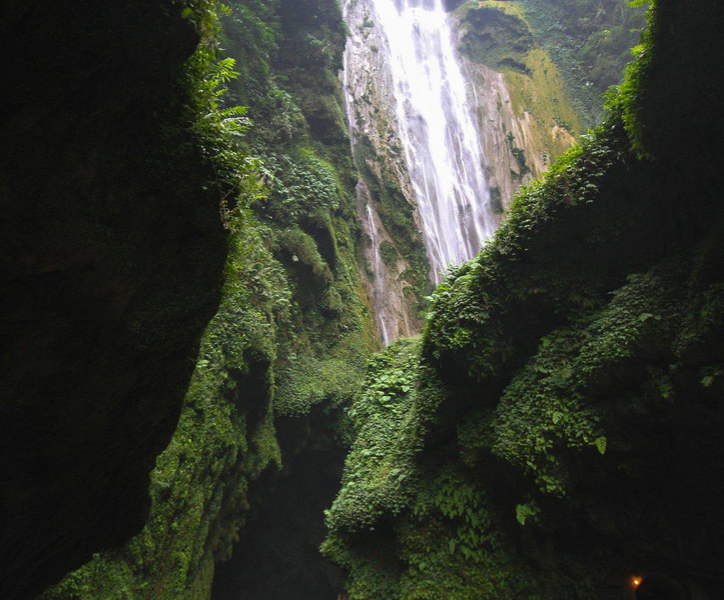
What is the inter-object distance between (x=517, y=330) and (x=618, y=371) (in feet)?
5.76

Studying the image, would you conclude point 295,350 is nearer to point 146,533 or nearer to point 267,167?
point 267,167

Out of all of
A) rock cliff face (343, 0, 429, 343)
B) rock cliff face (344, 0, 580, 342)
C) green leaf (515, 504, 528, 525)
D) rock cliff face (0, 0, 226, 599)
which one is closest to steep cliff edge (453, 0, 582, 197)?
rock cliff face (344, 0, 580, 342)

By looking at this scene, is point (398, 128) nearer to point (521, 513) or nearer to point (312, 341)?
point (312, 341)

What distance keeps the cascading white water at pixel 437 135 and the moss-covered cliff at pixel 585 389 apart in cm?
1063

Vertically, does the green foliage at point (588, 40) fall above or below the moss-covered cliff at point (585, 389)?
above

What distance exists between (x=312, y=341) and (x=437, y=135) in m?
15.4

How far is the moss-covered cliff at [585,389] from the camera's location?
4.89 metres

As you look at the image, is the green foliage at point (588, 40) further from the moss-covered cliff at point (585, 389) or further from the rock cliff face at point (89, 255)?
the rock cliff face at point (89, 255)

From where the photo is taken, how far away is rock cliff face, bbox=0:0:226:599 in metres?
1.90

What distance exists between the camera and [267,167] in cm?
1138

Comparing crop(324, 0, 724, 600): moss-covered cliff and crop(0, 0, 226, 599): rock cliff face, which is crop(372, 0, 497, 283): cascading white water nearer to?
crop(324, 0, 724, 600): moss-covered cliff

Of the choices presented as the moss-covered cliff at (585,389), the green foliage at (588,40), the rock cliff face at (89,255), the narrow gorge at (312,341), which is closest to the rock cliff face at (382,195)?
the narrow gorge at (312,341)

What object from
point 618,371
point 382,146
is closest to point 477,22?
point 382,146

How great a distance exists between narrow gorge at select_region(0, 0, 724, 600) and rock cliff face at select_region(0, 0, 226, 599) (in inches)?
0.5
